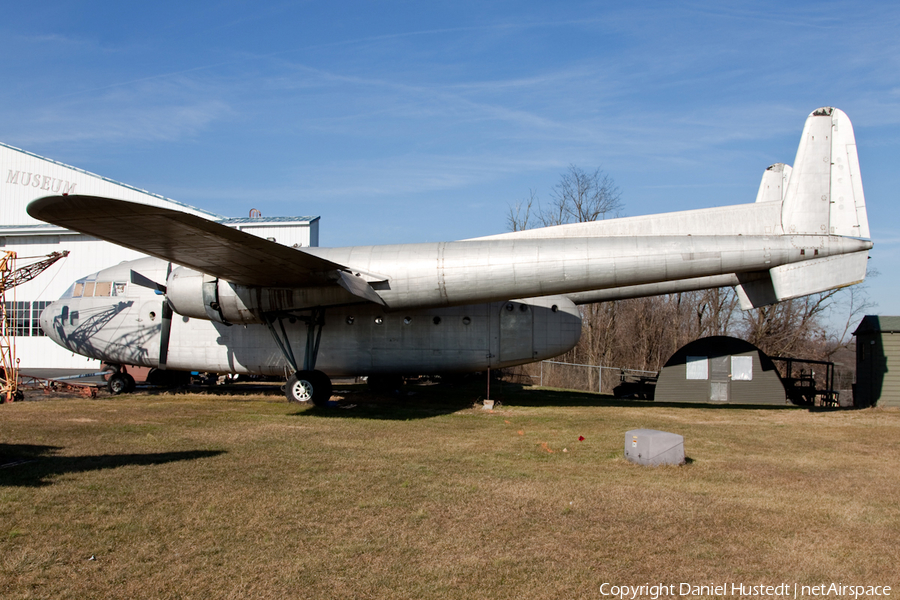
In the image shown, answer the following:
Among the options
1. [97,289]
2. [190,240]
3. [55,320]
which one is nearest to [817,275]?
[190,240]

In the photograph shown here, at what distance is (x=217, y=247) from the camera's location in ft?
45.6

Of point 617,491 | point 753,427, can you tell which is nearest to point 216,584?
point 617,491

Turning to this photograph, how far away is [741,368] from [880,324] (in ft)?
14.0

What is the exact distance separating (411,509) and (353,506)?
0.72 m

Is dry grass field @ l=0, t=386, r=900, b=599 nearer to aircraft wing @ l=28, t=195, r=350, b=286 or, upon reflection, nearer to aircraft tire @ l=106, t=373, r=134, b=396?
aircraft wing @ l=28, t=195, r=350, b=286

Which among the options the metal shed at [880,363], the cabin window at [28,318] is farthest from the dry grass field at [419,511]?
the cabin window at [28,318]

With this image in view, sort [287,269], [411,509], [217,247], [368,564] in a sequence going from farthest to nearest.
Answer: [287,269] → [217,247] → [411,509] → [368,564]

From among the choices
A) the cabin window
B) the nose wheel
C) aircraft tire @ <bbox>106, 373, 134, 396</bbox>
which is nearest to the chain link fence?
the nose wheel

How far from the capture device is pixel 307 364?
18172mm

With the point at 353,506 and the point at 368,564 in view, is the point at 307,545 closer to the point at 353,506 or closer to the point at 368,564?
the point at 368,564

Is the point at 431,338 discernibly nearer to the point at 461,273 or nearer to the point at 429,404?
the point at 429,404

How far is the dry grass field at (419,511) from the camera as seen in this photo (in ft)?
18.3

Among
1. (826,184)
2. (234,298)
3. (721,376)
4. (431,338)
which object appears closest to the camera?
(826,184)

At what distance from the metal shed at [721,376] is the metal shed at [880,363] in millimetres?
2477
